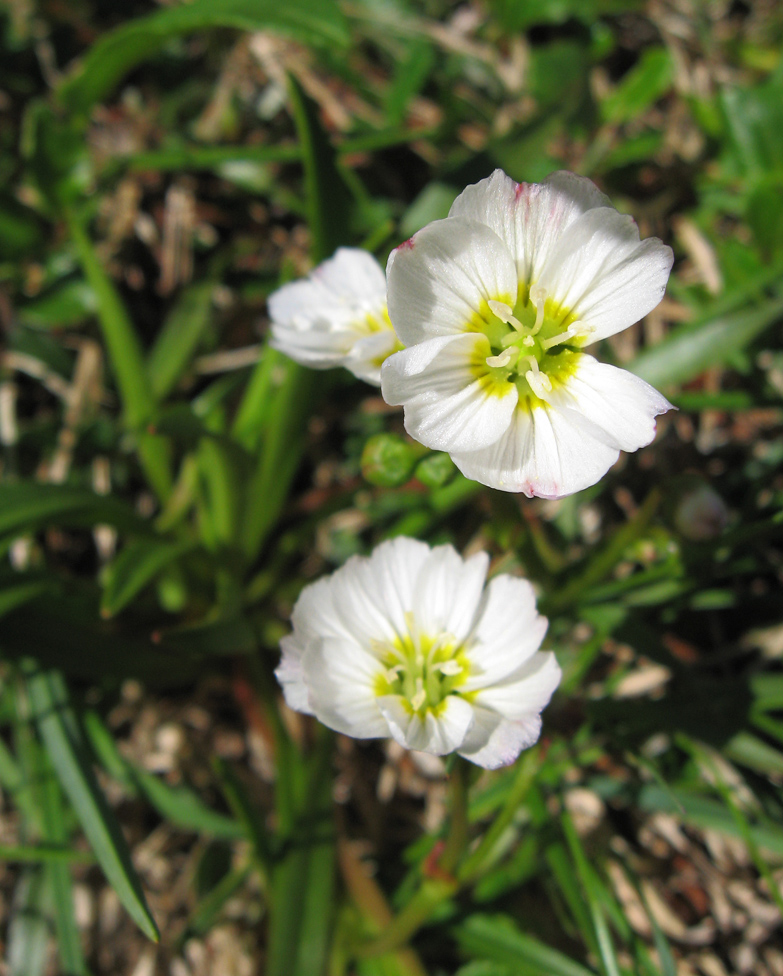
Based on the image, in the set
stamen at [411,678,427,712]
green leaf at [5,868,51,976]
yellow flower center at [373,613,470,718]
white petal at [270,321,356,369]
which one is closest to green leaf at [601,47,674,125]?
white petal at [270,321,356,369]

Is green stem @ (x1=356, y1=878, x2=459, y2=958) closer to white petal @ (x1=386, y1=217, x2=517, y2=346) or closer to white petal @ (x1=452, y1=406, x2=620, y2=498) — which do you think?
white petal @ (x1=452, y1=406, x2=620, y2=498)

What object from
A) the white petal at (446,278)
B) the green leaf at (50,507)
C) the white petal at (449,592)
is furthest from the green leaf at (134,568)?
the white petal at (446,278)

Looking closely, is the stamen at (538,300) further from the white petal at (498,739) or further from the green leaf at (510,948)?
the green leaf at (510,948)

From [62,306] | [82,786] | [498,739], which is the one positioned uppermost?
[498,739]

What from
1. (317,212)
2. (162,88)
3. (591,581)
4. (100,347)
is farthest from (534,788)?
(162,88)

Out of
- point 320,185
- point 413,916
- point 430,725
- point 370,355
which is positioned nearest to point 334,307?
point 370,355

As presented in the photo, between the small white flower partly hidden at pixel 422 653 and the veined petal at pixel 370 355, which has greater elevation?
the veined petal at pixel 370 355

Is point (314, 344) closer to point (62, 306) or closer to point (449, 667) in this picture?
point (449, 667)
